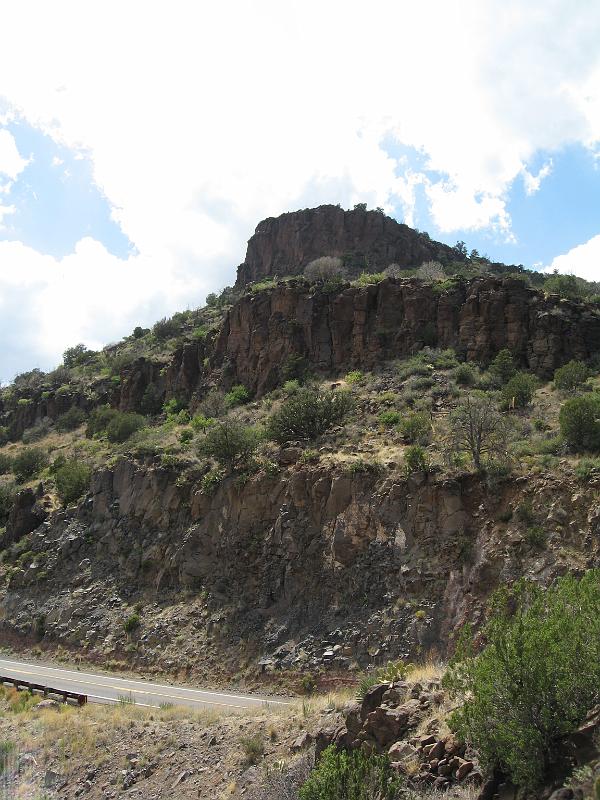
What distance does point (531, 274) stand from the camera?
68.9m

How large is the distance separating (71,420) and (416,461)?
137 feet

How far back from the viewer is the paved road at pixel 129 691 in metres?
20.0

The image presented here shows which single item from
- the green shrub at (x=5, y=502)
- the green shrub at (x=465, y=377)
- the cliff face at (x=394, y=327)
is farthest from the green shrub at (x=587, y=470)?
the green shrub at (x=5, y=502)

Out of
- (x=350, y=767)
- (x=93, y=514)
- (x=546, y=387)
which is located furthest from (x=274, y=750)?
(x=546, y=387)

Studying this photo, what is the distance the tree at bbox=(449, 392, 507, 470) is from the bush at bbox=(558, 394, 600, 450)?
2466mm

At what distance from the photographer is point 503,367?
36344 millimetres

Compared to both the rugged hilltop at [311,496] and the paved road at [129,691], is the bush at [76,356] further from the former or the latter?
the paved road at [129,691]

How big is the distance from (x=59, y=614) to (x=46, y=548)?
6041mm

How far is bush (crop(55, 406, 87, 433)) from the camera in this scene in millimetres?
56844

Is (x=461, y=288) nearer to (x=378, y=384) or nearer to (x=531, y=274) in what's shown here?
(x=378, y=384)

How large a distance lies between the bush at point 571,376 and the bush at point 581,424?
8356 mm

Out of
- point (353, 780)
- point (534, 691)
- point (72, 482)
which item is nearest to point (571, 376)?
point (534, 691)

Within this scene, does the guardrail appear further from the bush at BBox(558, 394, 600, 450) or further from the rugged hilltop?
the bush at BBox(558, 394, 600, 450)

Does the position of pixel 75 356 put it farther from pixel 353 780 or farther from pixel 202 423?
pixel 353 780
